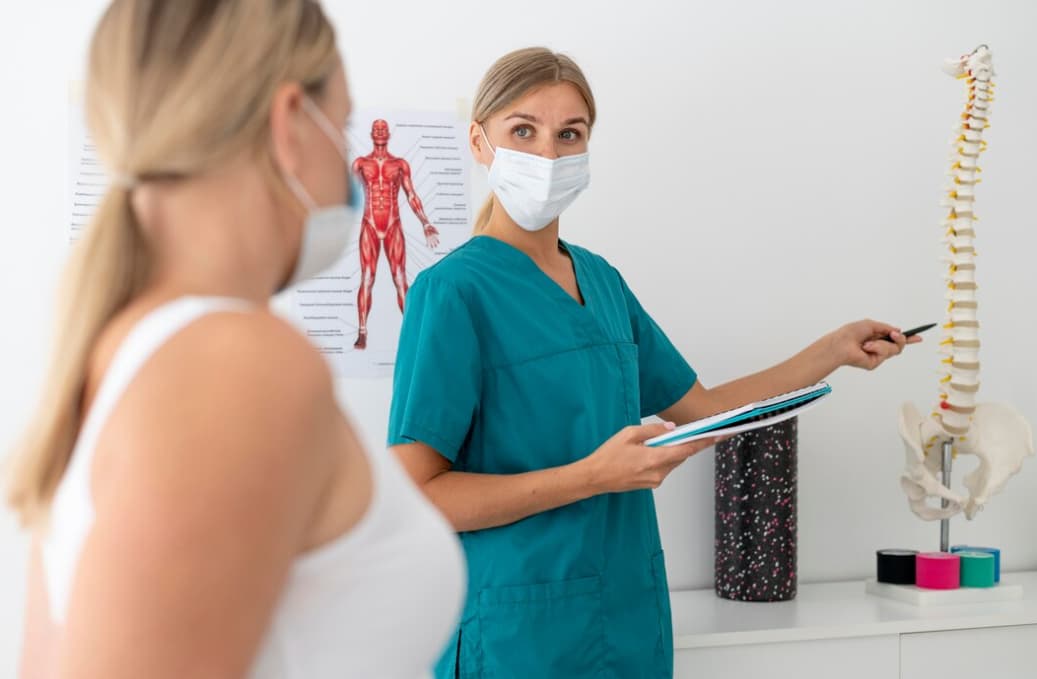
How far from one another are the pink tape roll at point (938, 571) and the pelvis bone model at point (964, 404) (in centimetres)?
8

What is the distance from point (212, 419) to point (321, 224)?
0.59 feet

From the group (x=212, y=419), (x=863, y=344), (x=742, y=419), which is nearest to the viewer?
(x=212, y=419)

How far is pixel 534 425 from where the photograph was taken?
1380mm

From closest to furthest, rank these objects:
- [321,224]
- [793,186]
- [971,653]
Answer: [321,224] → [971,653] → [793,186]

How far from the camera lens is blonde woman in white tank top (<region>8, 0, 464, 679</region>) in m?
0.51

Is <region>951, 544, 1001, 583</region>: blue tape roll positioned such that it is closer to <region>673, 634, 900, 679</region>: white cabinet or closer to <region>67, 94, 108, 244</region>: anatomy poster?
<region>673, 634, 900, 679</region>: white cabinet

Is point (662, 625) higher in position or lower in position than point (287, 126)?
lower

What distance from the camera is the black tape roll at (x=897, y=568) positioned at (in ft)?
6.38

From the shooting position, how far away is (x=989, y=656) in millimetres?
1835

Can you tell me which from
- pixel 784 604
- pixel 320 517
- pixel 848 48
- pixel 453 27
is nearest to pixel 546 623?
pixel 784 604

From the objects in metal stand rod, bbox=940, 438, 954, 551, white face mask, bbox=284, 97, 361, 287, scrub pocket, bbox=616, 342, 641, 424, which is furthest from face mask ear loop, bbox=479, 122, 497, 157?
metal stand rod, bbox=940, 438, 954, 551

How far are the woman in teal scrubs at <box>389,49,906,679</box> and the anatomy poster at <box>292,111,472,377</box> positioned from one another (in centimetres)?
40

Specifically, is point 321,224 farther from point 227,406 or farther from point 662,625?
point 662,625

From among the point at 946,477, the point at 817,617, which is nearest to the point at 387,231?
the point at 817,617
